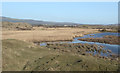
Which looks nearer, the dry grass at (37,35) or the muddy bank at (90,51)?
the muddy bank at (90,51)

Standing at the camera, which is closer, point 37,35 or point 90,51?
point 90,51

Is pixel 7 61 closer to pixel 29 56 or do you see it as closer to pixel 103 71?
pixel 29 56

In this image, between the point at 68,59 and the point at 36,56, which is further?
the point at 36,56

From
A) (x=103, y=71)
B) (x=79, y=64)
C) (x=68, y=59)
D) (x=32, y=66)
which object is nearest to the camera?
(x=103, y=71)

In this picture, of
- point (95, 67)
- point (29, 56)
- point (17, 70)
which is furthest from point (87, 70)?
point (29, 56)

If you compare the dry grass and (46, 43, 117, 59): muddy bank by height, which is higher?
the dry grass

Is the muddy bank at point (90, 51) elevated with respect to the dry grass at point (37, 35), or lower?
lower

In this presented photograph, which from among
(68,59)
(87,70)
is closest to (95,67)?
(87,70)

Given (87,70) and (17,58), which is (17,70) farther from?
(87,70)

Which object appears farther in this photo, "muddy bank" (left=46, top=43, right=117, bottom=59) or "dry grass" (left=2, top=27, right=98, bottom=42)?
"dry grass" (left=2, top=27, right=98, bottom=42)

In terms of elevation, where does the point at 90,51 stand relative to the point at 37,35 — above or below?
below

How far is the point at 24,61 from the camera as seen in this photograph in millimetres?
17953

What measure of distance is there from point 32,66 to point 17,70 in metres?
1.90

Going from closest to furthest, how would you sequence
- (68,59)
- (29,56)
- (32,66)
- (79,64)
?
(79,64), (32,66), (68,59), (29,56)
